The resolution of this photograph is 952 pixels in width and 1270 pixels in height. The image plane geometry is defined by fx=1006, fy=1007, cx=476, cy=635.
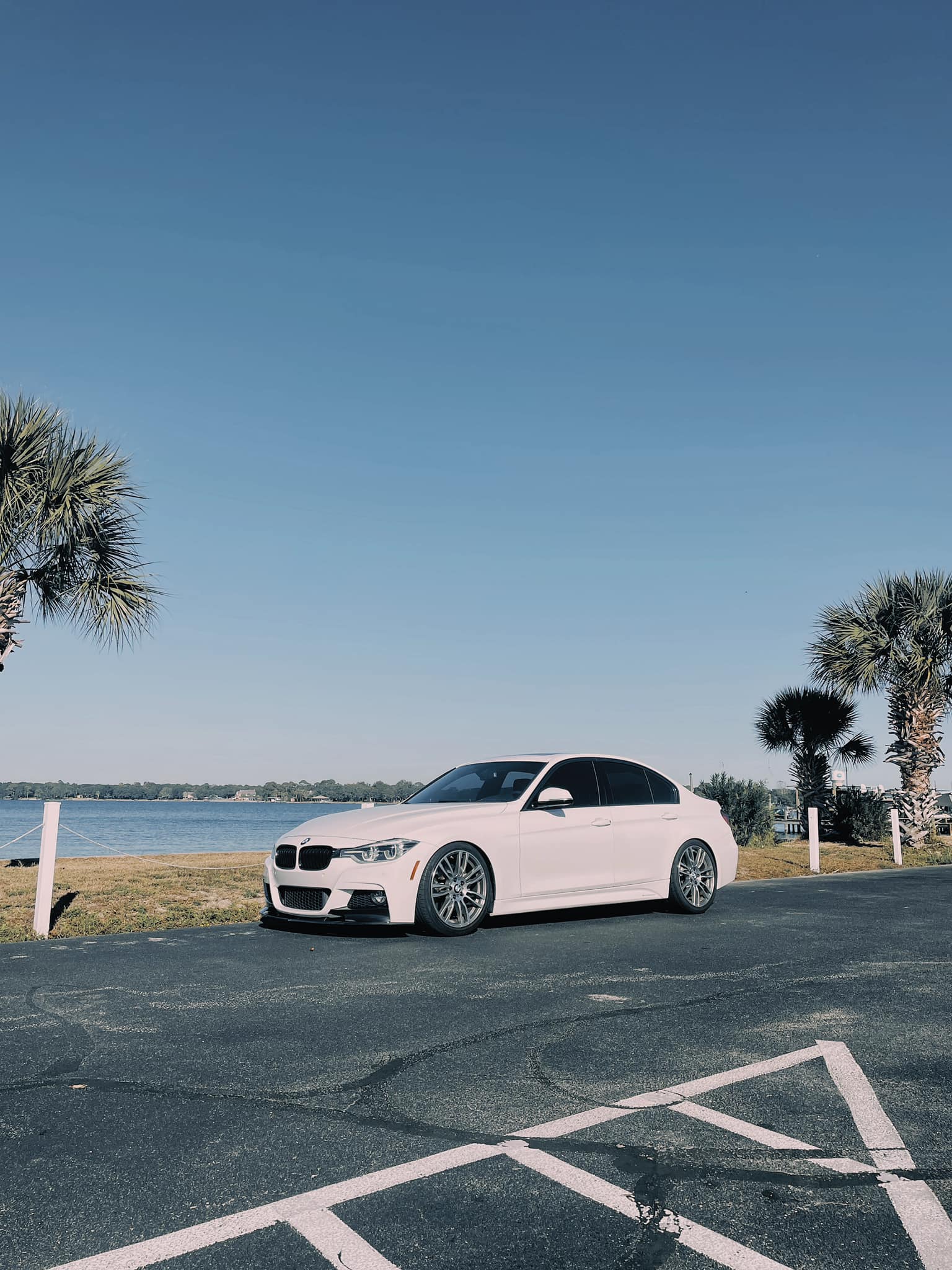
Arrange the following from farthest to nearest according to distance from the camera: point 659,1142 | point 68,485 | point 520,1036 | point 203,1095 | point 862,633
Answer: point 862,633 → point 68,485 → point 520,1036 → point 203,1095 → point 659,1142

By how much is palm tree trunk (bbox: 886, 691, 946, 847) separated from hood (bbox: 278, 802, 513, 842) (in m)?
19.9

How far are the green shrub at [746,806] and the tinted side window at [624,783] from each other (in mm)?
16197

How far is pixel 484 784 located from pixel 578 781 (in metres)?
0.95

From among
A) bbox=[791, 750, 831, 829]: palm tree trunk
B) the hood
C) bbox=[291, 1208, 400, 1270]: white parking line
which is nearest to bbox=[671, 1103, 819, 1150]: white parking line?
bbox=[291, 1208, 400, 1270]: white parking line

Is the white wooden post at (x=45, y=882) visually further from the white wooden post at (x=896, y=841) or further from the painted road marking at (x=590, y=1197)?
the white wooden post at (x=896, y=841)

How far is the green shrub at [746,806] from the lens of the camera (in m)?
26.3

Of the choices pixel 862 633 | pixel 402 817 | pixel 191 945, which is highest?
pixel 862 633

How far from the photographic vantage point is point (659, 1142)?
3688 mm

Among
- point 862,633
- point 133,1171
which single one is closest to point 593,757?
point 133,1171

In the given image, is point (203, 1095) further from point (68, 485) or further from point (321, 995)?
point (68, 485)

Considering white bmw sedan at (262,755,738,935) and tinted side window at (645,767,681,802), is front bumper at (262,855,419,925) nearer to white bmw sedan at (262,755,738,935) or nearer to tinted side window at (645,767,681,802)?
white bmw sedan at (262,755,738,935)

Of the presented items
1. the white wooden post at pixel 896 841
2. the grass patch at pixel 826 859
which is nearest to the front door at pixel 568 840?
the grass patch at pixel 826 859

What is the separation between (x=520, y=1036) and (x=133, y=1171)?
91.3 inches

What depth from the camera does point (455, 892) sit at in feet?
28.7
